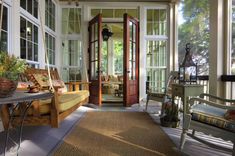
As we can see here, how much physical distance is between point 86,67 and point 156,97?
256 cm

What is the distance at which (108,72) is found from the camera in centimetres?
1126

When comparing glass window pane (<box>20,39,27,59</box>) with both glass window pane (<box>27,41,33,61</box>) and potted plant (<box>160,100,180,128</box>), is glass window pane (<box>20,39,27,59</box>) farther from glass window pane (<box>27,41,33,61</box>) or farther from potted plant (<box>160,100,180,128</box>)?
potted plant (<box>160,100,180,128</box>)

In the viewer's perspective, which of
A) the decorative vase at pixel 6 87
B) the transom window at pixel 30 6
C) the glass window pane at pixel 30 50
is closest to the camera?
the decorative vase at pixel 6 87

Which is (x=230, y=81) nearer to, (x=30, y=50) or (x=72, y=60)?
(x=30, y=50)

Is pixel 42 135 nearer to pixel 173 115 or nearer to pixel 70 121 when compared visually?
pixel 70 121

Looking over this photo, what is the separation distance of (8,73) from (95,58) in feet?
15.4

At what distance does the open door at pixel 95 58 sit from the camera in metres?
6.21

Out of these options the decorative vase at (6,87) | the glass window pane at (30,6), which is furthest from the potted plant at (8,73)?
the glass window pane at (30,6)

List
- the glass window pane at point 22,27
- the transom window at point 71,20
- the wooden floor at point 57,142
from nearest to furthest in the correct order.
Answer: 1. the wooden floor at point 57,142
2. the glass window pane at point 22,27
3. the transom window at point 71,20

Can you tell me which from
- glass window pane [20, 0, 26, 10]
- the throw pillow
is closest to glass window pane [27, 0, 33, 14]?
glass window pane [20, 0, 26, 10]

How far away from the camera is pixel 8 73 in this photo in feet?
6.01

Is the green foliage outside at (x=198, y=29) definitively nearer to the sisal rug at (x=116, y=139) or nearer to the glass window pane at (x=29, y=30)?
the sisal rug at (x=116, y=139)

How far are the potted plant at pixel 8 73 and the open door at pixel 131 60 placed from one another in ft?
14.3

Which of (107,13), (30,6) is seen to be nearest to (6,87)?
(30,6)
